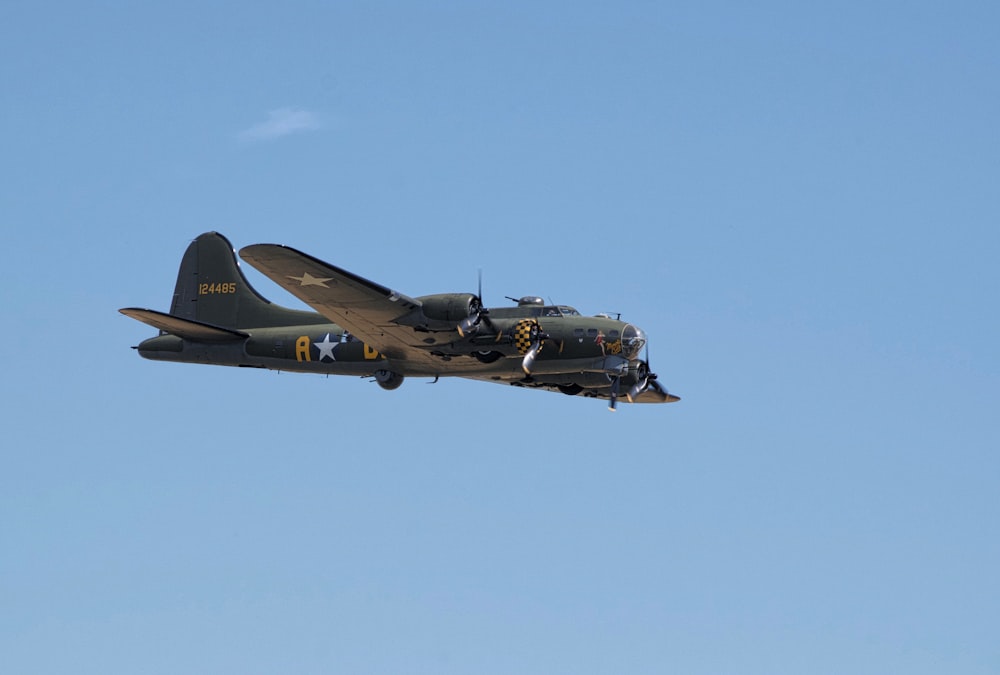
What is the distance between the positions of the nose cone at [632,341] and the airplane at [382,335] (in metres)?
0.04

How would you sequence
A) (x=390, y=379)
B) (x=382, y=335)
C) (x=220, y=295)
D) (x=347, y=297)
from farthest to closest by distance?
(x=220, y=295) → (x=390, y=379) → (x=382, y=335) → (x=347, y=297)

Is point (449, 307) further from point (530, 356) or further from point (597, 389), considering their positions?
point (597, 389)

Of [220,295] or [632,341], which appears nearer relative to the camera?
[632,341]

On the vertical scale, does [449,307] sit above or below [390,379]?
above

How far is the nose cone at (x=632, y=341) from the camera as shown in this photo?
40.1 meters

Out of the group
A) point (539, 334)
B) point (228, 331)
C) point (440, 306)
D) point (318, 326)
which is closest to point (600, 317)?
point (539, 334)

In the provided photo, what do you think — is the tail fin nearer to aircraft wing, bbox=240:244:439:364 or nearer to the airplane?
the airplane

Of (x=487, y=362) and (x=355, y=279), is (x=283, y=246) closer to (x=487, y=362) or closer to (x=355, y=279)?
(x=355, y=279)

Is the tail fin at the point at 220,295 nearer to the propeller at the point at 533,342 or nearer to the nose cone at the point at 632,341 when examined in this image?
the propeller at the point at 533,342

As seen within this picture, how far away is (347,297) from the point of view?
3912 cm

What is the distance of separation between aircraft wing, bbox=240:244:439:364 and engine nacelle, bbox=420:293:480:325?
0.35 metres

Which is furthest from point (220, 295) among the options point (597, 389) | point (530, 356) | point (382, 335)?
point (597, 389)

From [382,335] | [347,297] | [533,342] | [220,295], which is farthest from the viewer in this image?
[220,295]

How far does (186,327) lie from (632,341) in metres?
13.2
